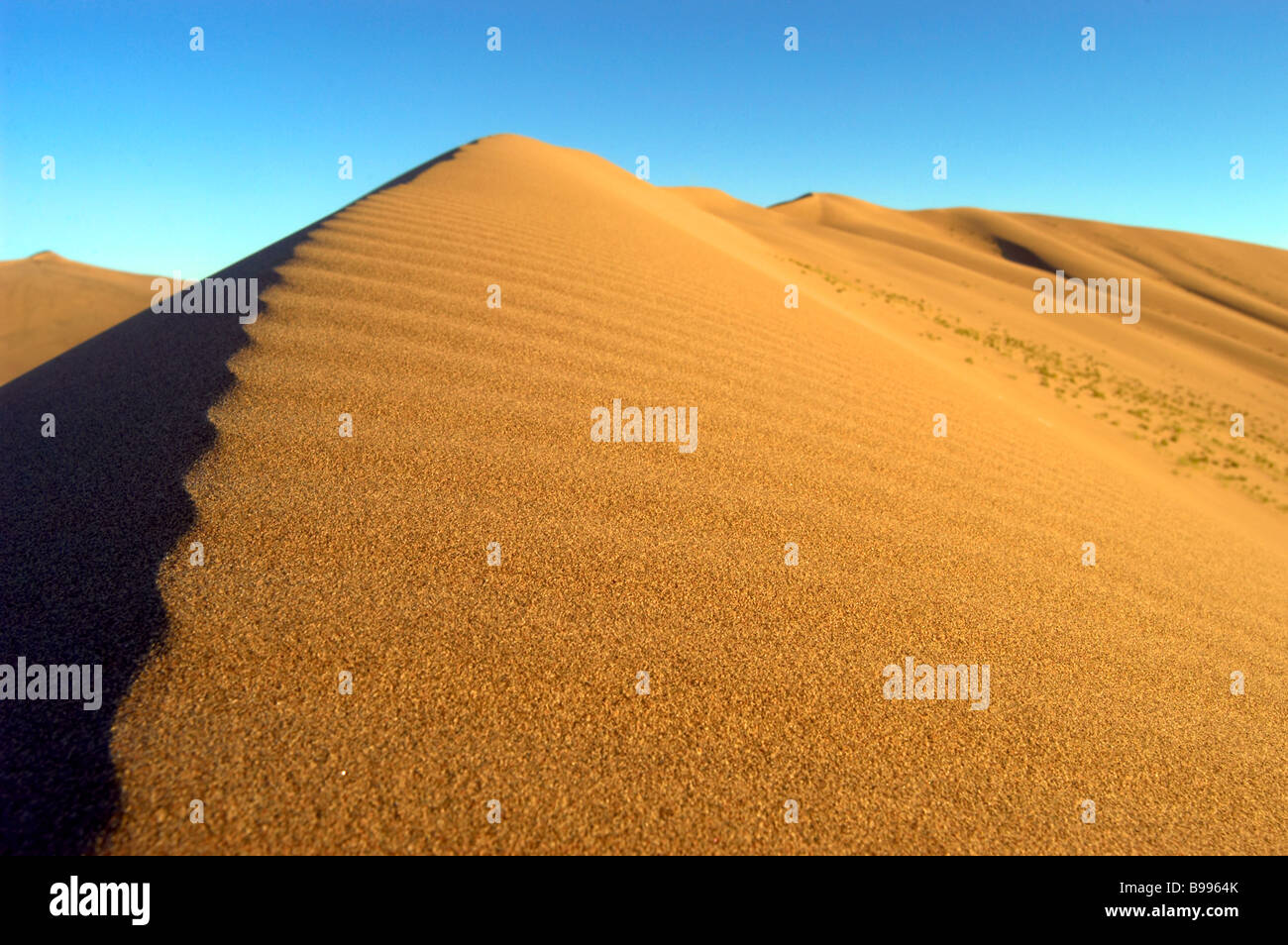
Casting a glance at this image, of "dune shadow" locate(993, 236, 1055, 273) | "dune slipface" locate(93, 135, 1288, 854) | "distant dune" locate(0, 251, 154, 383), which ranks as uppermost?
"dune shadow" locate(993, 236, 1055, 273)

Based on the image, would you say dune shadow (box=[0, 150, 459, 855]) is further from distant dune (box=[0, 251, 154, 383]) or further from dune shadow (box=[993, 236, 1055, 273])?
dune shadow (box=[993, 236, 1055, 273])

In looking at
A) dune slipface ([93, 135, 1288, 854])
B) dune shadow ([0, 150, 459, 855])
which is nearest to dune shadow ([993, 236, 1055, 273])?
dune slipface ([93, 135, 1288, 854])

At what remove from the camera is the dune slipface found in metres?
1.64

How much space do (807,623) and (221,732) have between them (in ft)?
6.11

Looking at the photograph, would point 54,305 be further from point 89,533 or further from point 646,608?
point 646,608

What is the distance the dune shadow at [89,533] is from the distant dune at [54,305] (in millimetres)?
15084

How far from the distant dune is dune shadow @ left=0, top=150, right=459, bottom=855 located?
15084 millimetres

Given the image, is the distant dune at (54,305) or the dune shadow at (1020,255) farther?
the dune shadow at (1020,255)

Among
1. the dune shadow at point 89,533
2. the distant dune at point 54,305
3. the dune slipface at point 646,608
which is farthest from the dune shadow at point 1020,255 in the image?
the distant dune at point 54,305

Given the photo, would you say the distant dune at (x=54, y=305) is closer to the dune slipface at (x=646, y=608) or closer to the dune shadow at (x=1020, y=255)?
the dune slipface at (x=646, y=608)

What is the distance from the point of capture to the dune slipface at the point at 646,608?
1.64 m

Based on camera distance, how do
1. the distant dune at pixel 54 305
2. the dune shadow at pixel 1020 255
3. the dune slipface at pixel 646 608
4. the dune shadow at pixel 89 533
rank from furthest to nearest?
1. the dune shadow at pixel 1020 255
2. the distant dune at pixel 54 305
3. the dune slipface at pixel 646 608
4. the dune shadow at pixel 89 533
